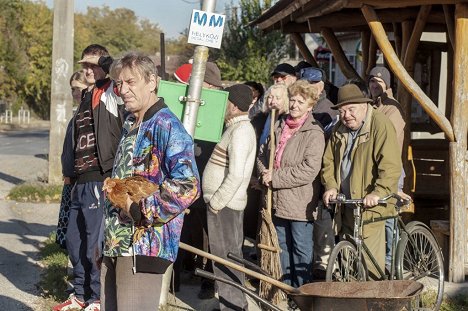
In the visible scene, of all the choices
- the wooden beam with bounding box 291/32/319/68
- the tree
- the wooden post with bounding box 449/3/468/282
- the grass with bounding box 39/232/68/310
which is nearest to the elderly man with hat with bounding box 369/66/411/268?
the wooden post with bounding box 449/3/468/282

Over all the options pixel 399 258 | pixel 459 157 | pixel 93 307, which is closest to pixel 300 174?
pixel 399 258

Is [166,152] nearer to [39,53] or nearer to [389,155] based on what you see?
[389,155]

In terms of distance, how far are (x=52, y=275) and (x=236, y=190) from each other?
2706 mm

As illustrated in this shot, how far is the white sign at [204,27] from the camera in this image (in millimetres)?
6742

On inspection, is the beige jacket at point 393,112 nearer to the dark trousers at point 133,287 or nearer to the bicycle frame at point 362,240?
the bicycle frame at point 362,240

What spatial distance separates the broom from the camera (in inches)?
278

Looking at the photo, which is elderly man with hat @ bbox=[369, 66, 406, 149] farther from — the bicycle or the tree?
the tree

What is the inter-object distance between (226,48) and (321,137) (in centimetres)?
2350

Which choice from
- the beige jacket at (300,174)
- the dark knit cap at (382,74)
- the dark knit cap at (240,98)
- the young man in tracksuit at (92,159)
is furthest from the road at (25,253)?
the dark knit cap at (382,74)

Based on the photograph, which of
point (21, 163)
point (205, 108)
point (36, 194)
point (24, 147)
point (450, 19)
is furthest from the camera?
point (24, 147)

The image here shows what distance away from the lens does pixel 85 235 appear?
A: 6.93 metres

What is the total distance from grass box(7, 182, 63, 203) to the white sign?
798 cm

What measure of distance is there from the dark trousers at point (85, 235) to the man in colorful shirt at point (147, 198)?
232 cm

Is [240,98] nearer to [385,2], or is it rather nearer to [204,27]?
[204,27]
